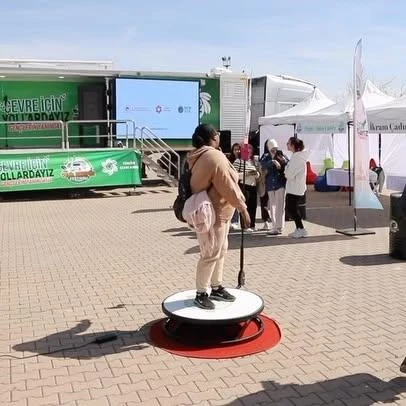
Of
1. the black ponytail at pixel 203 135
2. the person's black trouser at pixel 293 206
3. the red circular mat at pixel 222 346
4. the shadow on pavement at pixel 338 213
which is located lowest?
the shadow on pavement at pixel 338 213

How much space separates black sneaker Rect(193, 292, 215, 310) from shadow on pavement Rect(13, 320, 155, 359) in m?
0.54

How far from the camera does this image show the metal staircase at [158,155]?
17.7 meters

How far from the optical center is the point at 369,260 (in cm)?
803

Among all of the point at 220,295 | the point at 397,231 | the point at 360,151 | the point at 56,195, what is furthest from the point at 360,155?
the point at 56,195

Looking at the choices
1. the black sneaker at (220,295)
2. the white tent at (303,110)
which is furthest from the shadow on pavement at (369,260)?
the white tent at (303,110)

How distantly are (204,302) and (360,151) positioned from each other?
5.84 m

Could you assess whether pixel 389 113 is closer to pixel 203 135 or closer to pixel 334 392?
pixel 203 135

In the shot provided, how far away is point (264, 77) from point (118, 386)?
64.9 ft

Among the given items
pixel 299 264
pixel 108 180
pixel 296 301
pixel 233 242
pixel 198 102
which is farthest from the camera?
pixel 198 102

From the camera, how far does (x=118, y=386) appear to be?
4.06 m

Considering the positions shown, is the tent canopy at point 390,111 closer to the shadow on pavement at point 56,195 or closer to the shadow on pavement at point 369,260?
the shadow on pavement at point 369,260

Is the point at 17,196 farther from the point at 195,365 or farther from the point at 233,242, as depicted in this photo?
the point at 195,365

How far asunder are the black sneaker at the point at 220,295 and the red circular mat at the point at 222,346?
0.30 meters

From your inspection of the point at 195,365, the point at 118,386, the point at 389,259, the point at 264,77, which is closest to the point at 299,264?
the point at 389,259
